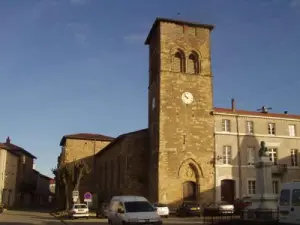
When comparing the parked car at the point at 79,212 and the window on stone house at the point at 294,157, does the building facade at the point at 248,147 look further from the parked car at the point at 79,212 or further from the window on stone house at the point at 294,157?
the parked car at the point at 79,212

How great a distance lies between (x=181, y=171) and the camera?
34.2m

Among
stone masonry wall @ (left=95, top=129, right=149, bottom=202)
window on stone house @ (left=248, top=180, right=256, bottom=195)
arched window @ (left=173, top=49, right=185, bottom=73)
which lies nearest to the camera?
window on stone house @ (left=248, top=180, right=256, bottom=195)

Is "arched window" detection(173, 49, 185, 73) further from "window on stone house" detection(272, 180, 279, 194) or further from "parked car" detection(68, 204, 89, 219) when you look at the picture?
"parked car" detection(68, 204, 89, 219)

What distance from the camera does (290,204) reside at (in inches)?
658

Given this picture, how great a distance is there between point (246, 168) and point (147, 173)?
951 cm

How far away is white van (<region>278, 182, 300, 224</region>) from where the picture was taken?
16.3 meters

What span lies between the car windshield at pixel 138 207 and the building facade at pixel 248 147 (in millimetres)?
18325

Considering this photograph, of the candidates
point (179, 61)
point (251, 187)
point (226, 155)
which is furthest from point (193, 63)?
point (251, 187)

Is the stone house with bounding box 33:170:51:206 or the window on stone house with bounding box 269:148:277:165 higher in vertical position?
the window on stone house with bounding box 269:148:277:165

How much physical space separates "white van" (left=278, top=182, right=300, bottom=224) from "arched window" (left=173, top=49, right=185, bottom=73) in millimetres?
21405

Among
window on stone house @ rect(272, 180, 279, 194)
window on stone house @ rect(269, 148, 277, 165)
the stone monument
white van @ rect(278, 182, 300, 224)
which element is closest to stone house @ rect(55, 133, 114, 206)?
window on stone house @ rect(272, 180, 279, 194)

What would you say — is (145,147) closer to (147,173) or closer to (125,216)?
(147,173)

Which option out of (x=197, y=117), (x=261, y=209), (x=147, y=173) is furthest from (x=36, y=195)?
(x=261, y=209)

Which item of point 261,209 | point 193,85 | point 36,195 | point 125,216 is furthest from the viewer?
point 36,195
